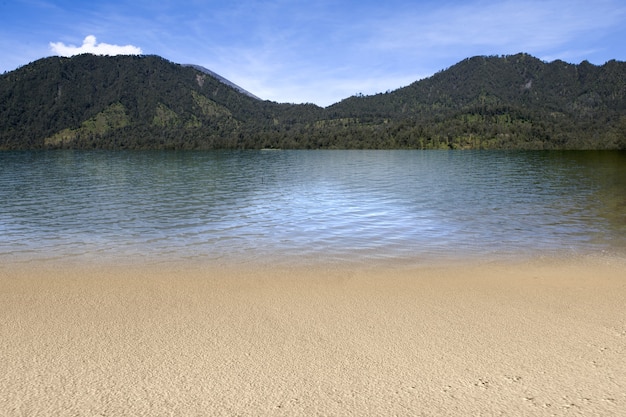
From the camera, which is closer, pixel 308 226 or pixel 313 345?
pixel 313 345

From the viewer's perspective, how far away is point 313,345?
5844 mm

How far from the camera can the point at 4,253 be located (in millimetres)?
12531

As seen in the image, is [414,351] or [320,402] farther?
[414,351]

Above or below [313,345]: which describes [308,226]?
below

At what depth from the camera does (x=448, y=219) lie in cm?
1942

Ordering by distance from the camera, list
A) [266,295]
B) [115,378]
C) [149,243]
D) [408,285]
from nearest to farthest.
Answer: [115,378]
[266,295]
[408,285]
[149,243]

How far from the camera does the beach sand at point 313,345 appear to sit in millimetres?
4414

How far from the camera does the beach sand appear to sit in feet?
14.5

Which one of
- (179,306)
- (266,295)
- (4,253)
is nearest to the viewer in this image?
(179,306)

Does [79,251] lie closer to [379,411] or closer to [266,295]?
[266,295]

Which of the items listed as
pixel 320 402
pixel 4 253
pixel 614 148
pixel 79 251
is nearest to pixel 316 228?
pixel 79 251

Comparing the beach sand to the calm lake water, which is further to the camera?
the calm lake water

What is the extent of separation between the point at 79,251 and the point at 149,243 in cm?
198

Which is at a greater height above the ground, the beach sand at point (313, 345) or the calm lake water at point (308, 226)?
the beach sand at point (313, 345)
